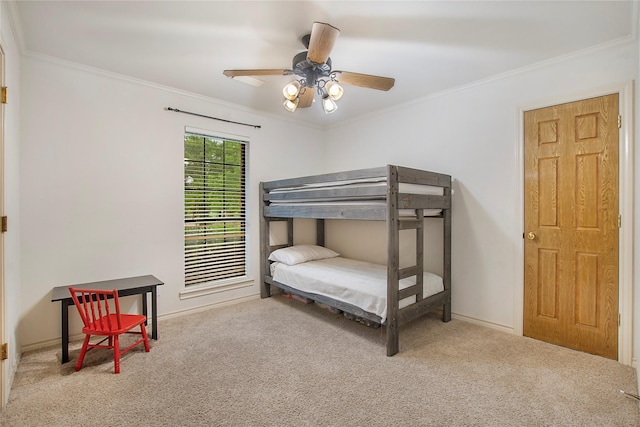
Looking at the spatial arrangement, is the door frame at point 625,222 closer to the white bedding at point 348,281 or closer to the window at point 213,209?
the white bedding at point 348,281

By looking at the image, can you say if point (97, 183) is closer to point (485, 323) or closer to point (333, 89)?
point (333, 89)

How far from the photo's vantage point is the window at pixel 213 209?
11.5ft

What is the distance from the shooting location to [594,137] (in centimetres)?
246

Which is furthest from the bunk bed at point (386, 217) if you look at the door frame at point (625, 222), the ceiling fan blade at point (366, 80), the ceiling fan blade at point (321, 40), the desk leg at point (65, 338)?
the desk leg at point (65, 338)

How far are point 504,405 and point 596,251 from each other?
1.50 metres

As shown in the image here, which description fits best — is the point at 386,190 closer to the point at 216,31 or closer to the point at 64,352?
the point at 216,31

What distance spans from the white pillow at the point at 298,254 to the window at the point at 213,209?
1.55 feet

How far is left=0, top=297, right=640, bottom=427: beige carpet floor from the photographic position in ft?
5.81

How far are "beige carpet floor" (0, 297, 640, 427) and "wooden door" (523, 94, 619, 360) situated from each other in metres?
0.25

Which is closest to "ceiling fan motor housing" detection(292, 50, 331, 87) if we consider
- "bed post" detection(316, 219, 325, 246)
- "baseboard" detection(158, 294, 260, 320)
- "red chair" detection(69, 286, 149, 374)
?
"red chair" detection(69, 286, 149, 374)

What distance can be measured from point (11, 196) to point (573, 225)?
428 centimetres

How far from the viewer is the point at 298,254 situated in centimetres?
382

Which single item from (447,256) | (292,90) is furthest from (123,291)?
(447,256)

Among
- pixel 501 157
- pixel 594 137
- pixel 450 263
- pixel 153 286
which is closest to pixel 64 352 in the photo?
pixel 153 286
